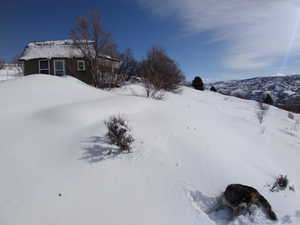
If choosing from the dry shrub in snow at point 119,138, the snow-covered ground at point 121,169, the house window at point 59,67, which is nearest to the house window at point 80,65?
the house window at point 59,67

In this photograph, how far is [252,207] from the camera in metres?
2.81

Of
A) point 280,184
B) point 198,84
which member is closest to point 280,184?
point 280,184

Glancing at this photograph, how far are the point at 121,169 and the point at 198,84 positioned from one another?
27935 millimetres

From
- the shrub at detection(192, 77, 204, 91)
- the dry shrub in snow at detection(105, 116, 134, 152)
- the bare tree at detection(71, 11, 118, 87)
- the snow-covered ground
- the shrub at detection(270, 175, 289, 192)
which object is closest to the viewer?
the snow-covered ground

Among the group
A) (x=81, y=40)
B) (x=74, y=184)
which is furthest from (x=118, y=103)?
(x=81, y=40)

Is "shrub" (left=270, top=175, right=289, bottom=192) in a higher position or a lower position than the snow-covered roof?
lower

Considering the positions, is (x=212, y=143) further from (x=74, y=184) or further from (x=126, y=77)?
(x=126, y=77)

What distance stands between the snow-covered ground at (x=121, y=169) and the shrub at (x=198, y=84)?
24.6m

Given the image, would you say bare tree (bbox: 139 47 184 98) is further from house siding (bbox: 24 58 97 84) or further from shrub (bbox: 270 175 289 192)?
shrub (bbox: 270 175 289 192)

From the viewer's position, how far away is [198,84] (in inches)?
1168

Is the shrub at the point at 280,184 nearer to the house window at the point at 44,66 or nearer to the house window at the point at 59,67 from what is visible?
the house window at the point at 59,67

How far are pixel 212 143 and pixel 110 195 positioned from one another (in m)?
2.81

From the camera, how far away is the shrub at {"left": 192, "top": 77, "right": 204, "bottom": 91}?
2953cm

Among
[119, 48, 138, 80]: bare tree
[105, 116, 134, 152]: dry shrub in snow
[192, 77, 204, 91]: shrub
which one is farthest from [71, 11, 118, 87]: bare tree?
[192, 77, 204, 91]: shrub
